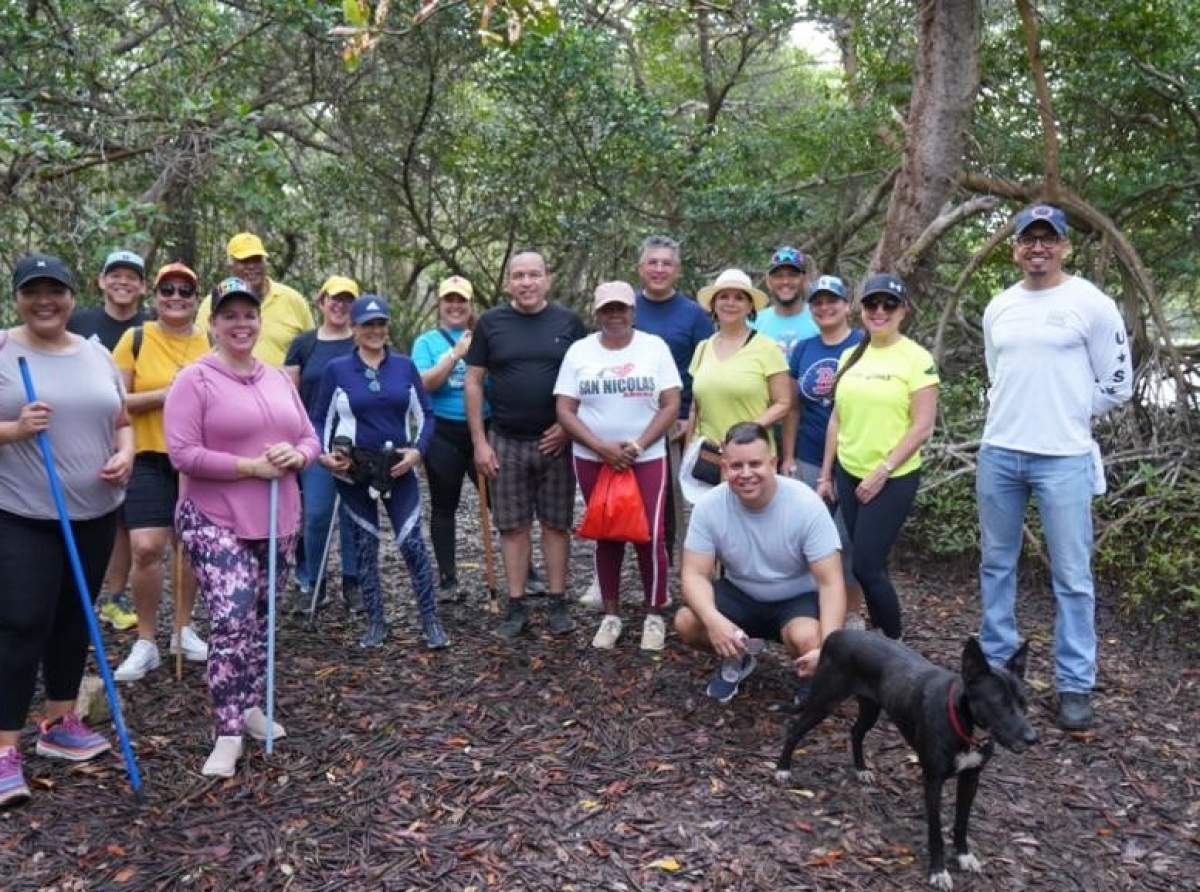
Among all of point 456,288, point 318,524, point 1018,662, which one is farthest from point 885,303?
point 318,524

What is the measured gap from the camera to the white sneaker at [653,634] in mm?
4598

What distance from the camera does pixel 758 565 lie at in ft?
12.7

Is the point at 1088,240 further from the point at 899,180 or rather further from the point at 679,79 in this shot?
the point at 679,79

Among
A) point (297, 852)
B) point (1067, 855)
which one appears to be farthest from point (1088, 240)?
point (297, 852)

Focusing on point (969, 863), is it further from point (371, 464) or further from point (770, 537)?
point (371, 464)

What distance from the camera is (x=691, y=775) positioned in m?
3.50

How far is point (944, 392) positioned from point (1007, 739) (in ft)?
15.2

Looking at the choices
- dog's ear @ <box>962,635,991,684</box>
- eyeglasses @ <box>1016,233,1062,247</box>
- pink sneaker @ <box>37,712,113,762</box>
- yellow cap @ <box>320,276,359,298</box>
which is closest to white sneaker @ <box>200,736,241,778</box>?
pink sneaker @ <box>37,712,113,762</box>

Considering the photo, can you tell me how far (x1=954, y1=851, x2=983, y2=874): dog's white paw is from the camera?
2.96 metres

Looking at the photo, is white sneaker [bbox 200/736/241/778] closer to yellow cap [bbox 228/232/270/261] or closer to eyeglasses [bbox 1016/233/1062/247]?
yellow cap [bbox 228/232/270/261]

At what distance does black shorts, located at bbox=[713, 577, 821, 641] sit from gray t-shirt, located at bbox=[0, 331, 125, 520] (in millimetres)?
2353

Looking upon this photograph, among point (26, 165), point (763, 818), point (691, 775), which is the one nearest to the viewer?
point (763, 818)

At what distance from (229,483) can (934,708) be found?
8.04ft

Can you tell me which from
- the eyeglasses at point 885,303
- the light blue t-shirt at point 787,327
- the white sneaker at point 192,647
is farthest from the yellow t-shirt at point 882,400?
the white sneaker at point 192,647
